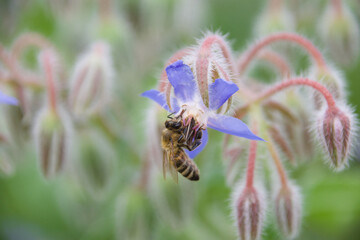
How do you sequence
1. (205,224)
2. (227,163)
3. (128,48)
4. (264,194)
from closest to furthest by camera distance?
(264,194)
(227,163)
(128,48)
(205,224)

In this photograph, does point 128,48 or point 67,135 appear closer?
point 67,135

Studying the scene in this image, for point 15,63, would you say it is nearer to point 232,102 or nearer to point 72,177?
point 72,177

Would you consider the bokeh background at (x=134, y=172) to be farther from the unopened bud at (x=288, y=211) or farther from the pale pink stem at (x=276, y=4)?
the unopened bud at (x=288, y=211)

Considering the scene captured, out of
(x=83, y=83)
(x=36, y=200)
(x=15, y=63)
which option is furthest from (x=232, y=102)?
(x=36, y=200)

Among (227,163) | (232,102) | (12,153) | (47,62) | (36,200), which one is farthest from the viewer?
(36,200)

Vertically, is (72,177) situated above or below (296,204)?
above

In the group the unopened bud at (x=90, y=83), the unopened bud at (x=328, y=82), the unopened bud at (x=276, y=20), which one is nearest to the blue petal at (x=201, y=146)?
the unopened bud at (x=328, y=82)
